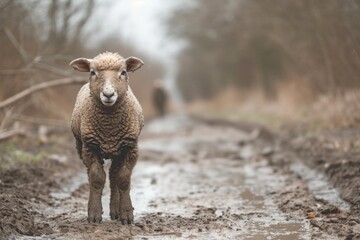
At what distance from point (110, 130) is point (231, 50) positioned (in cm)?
3293

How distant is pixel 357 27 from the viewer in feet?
50.4

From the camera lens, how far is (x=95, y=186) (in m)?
7.04

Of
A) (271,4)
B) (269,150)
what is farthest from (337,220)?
(271,4)

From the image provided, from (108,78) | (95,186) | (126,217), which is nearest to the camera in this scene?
(108,78)

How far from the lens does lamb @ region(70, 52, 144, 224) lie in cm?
685

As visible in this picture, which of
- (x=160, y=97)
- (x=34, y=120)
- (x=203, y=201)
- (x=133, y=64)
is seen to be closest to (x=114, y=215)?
(x=203, y=201)

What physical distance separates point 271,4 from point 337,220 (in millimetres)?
17541

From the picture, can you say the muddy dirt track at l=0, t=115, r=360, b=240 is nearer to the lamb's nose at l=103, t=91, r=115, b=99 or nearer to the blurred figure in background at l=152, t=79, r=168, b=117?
the lamb's nose at l=103, t=91, r=115, b=99

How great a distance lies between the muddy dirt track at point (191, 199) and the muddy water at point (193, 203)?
0.4 inches

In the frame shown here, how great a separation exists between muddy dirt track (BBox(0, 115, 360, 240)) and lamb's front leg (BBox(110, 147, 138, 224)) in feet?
0.57

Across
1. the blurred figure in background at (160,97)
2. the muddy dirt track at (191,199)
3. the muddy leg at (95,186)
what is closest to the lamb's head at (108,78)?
the muddy leg at (95,186)

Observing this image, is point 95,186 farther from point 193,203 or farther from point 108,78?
point 193,203

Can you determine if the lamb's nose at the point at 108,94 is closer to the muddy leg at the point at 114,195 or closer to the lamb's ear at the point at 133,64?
the lamb's ear at the point at 133,64

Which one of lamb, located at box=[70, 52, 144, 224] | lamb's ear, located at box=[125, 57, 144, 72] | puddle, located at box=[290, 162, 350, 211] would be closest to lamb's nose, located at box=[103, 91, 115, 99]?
lamb, located at box=[70, 52, 144, 224]
